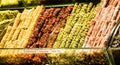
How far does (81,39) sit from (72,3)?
1059 millimetres

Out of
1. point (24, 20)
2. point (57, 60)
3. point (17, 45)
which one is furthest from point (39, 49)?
point (24, 20)

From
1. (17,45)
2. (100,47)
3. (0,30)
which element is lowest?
(100,47)

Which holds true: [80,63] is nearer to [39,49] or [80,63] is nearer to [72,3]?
[39,49]

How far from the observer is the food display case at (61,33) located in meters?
5.21

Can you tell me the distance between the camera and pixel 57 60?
5613 millimetres

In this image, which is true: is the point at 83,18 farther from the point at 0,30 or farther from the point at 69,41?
the point at 0,30

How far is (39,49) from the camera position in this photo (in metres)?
5.41

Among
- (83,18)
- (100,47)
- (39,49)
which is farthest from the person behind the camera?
(83,18)

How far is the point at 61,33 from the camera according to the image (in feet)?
19.2

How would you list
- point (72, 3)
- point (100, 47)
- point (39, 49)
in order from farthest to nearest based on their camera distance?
1. point (72, 3)
2. point (39, 49)
3. point (100, 47)

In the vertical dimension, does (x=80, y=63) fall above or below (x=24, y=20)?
below

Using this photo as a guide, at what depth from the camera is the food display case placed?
5.21 meters

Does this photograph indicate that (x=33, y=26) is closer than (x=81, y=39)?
No

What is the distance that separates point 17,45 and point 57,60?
864 mm
